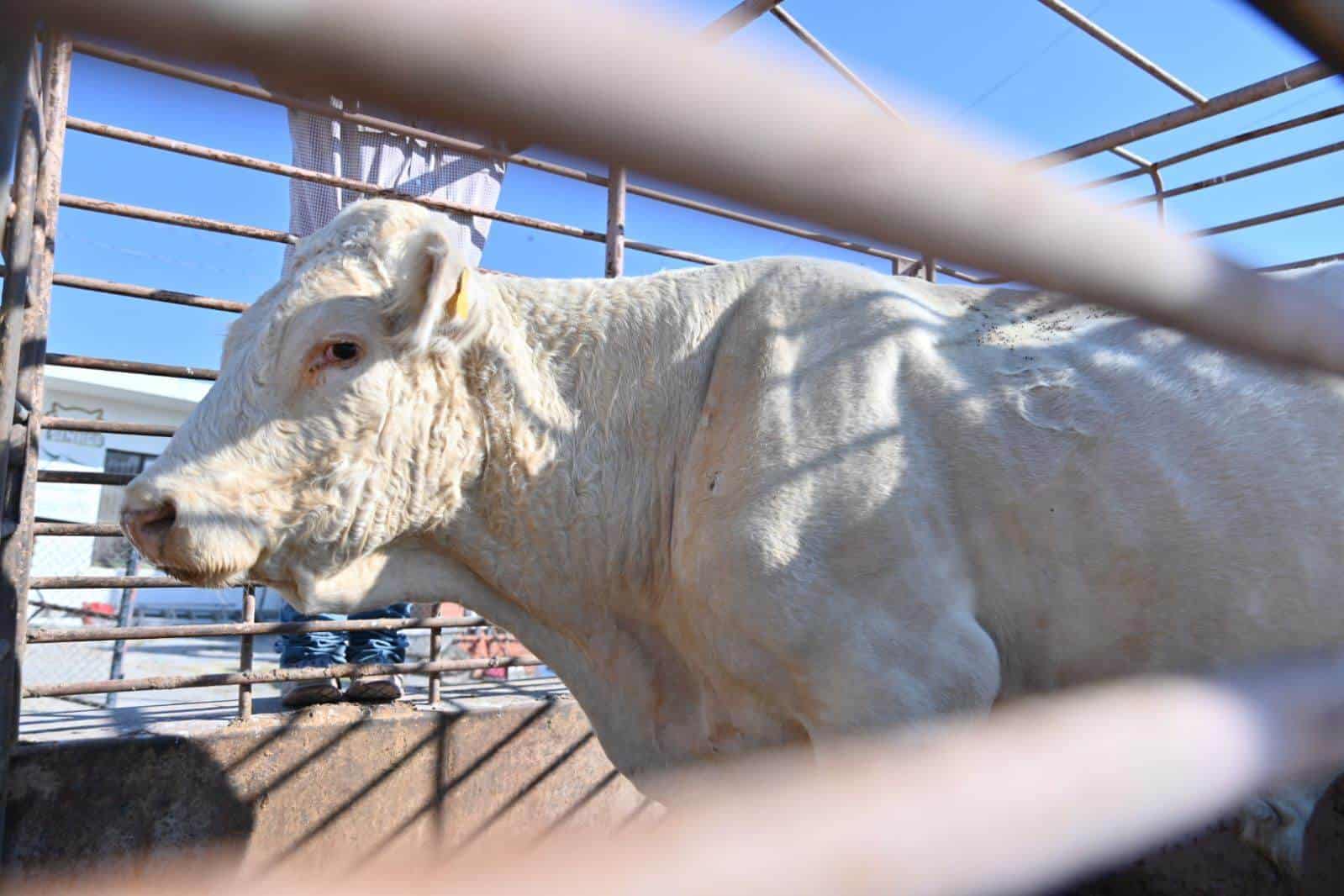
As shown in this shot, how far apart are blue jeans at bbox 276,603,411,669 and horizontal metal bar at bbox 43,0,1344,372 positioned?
353cm

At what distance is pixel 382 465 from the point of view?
8.40 feet

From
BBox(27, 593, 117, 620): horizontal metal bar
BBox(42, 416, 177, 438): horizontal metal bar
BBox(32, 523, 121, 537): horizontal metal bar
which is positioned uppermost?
BBox(42, 416, 177, 438): horizontal metal bar

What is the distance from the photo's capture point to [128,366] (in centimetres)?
337

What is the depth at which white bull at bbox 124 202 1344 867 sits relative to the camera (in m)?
2.14

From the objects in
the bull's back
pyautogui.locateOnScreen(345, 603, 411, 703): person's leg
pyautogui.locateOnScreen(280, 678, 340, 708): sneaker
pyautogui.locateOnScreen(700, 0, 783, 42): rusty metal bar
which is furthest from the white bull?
pyautogui.locateOnScreen(700, 0, 783, 42): rusty metal bar

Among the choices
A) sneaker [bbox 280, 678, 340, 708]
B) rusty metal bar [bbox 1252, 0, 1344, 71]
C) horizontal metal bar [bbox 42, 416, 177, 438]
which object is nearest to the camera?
rusty metal bar [bbox 1252, 0, 1344, 71]

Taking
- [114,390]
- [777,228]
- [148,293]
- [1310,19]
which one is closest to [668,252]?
[777,228]

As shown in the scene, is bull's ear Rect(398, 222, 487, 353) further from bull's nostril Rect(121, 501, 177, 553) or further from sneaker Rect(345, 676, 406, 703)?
sneaker Rect(345, 676, 406, 703)

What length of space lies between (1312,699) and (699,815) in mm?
1780

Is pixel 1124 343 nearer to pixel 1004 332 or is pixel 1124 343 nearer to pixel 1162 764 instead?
pixel 1004 332

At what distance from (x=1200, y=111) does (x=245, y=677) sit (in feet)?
18.1

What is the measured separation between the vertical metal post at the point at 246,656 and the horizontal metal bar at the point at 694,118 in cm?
324

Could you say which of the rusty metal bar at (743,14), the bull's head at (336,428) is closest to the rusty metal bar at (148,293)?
the bull's head at (336,428)

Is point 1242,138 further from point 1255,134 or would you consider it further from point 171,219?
point 171,219
